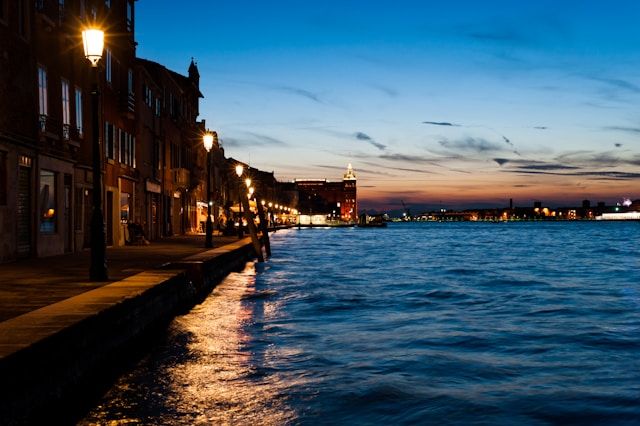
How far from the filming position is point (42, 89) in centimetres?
2498

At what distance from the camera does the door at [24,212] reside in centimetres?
2327

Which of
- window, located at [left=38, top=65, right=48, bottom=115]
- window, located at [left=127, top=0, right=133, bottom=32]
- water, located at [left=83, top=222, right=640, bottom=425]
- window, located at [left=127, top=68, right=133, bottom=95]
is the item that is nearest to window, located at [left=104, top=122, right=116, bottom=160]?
window, located at [left=127, top=68, right=133, bottom=95]

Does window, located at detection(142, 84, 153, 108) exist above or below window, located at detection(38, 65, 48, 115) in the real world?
above

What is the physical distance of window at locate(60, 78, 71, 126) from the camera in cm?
2722

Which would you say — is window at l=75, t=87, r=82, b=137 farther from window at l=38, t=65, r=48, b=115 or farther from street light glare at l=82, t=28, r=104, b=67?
street light glare at l=82, t=28, r=104, b=67

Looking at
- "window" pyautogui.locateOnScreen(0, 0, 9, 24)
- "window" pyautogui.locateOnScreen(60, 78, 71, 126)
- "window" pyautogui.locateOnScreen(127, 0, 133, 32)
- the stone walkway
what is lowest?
the stone walkway

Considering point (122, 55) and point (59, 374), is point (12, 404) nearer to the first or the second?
point (59, 374)

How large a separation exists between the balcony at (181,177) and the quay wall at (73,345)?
130 feet

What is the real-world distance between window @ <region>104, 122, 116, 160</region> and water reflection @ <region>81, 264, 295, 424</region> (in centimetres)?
1834

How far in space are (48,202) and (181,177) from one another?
3159 cm

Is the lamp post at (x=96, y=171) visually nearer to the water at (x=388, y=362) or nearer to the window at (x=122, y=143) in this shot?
the water at (x=388, y=362)

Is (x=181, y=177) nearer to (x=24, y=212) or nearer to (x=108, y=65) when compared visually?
(x=108, y=65)

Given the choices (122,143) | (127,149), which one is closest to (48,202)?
(122,143)

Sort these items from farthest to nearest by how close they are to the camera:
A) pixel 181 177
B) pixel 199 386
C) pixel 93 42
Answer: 1. pixel 181 177
2. pixel 93 42
3. pixel 199 386
